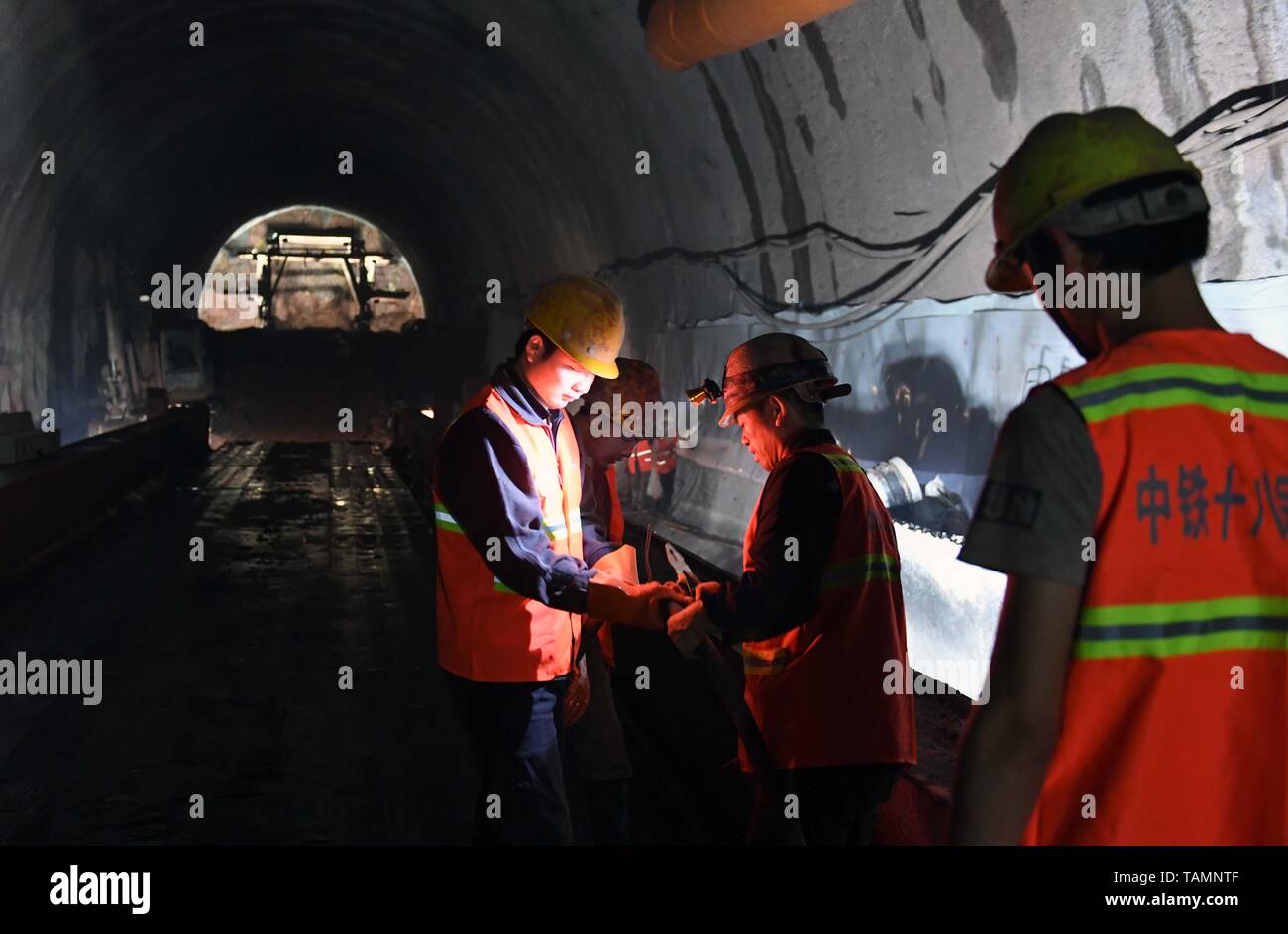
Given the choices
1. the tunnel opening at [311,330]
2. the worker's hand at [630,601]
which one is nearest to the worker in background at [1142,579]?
the worker's hand at [630,601]

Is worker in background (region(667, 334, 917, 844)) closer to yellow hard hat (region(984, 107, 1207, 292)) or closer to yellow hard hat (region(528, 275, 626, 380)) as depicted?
yellow hard hat (region(528, 275, 626, 380))

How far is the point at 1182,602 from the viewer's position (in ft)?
5.45

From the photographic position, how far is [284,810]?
4.71m

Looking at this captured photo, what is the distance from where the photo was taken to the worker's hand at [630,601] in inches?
124

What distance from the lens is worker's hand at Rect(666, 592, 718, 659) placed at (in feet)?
10.1

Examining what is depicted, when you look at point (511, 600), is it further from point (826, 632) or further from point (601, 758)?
point (601, 758)

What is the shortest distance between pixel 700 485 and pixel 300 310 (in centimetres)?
1946

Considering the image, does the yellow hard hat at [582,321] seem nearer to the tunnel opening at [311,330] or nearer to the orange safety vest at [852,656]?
the orange safety vest at [852,656]

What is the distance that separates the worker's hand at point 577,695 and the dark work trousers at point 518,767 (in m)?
0.45

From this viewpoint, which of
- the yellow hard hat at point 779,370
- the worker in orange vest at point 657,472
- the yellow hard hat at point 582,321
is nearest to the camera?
the yellow hard hat at point 779,370

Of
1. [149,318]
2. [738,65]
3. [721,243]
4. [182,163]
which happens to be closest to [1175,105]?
[738,65]

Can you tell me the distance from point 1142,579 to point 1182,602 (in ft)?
0.21

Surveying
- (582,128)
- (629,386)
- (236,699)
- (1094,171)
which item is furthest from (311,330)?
(1094,171)
